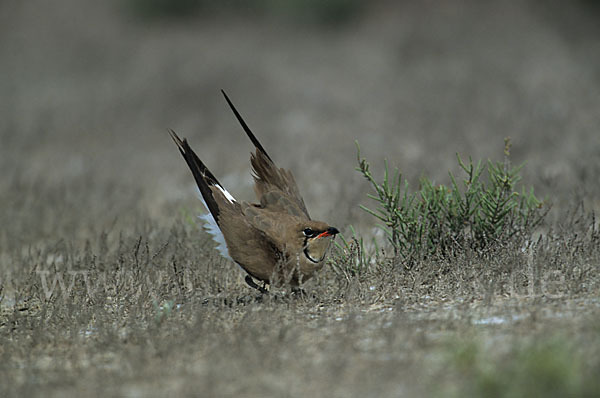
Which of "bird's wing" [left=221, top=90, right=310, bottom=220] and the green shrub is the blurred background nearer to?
"bird's wing" [left=221, top=90, right=310, bottom=220]

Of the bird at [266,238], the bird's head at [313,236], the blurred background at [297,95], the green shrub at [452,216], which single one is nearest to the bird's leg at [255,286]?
the bird at [266,238]

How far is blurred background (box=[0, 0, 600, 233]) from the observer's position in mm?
8695

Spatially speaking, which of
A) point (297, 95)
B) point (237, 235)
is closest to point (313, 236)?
point (237, 235)

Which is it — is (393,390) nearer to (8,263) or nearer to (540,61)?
(8,263)

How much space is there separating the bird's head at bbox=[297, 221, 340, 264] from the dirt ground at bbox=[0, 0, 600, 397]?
0.26 metres

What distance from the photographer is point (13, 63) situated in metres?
17.7

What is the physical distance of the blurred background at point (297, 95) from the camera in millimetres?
8695

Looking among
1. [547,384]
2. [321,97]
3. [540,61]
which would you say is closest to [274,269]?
[547,384]

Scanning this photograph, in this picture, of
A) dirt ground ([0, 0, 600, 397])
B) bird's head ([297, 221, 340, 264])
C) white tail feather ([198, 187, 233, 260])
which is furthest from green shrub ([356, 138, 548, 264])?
white tail feather ([198, 187, 233, 260])

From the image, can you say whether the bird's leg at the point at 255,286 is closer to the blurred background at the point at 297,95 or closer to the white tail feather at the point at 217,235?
the white tail feather at the point at 217,235

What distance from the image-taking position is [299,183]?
8.55 meters

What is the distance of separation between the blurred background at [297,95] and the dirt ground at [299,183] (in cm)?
6

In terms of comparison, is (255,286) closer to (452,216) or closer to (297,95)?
(452,216)

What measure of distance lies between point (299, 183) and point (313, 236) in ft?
13.0
